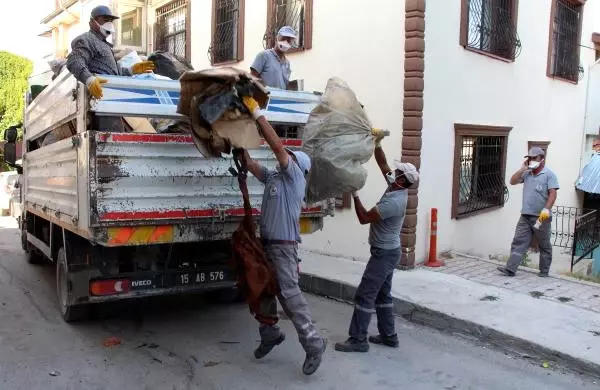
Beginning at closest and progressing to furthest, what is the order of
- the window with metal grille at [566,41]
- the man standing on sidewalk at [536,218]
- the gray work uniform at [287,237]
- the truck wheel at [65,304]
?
the gray work uniform at [287,237] < the truck wheel at [65,304] < the man standing on sidewalk at [536,218] < the window with metal grille at [566,41]

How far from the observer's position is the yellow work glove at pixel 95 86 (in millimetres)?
4117

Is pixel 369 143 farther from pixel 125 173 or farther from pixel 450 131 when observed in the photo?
pixel 450 131

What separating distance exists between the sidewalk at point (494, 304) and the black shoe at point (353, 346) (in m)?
1.16

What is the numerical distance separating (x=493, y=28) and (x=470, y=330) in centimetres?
532

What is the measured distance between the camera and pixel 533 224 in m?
7.05

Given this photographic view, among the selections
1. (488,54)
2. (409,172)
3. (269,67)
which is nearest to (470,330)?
(409,172)

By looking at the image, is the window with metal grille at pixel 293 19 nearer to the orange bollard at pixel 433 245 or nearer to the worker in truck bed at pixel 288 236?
the orange bollard at pixel 433 245

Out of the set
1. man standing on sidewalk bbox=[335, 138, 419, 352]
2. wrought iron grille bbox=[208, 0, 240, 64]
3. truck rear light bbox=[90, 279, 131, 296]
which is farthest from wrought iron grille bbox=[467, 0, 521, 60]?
truck rear light bbox=[90, 279, 131, 296]

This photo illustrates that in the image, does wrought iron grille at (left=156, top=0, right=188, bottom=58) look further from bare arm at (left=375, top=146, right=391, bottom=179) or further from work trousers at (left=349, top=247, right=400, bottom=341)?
work trousers at (left=349, top=247, right=400, bottom=341)

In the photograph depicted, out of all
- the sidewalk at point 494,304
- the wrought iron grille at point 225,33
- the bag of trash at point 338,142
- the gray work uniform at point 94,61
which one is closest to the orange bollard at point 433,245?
the sidewalk at point 494,304

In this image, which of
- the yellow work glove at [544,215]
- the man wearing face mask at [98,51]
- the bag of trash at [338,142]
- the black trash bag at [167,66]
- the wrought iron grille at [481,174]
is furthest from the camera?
the wrought iron grille at [481,174]

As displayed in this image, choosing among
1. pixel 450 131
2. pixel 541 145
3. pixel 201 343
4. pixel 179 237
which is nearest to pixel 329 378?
pixel 201 343

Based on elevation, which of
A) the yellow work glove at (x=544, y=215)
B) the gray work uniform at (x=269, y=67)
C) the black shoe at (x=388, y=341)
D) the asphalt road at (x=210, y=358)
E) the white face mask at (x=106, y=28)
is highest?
the white face mask at (x=106, y=28)

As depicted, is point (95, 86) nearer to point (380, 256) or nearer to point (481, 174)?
point (380, 256)
